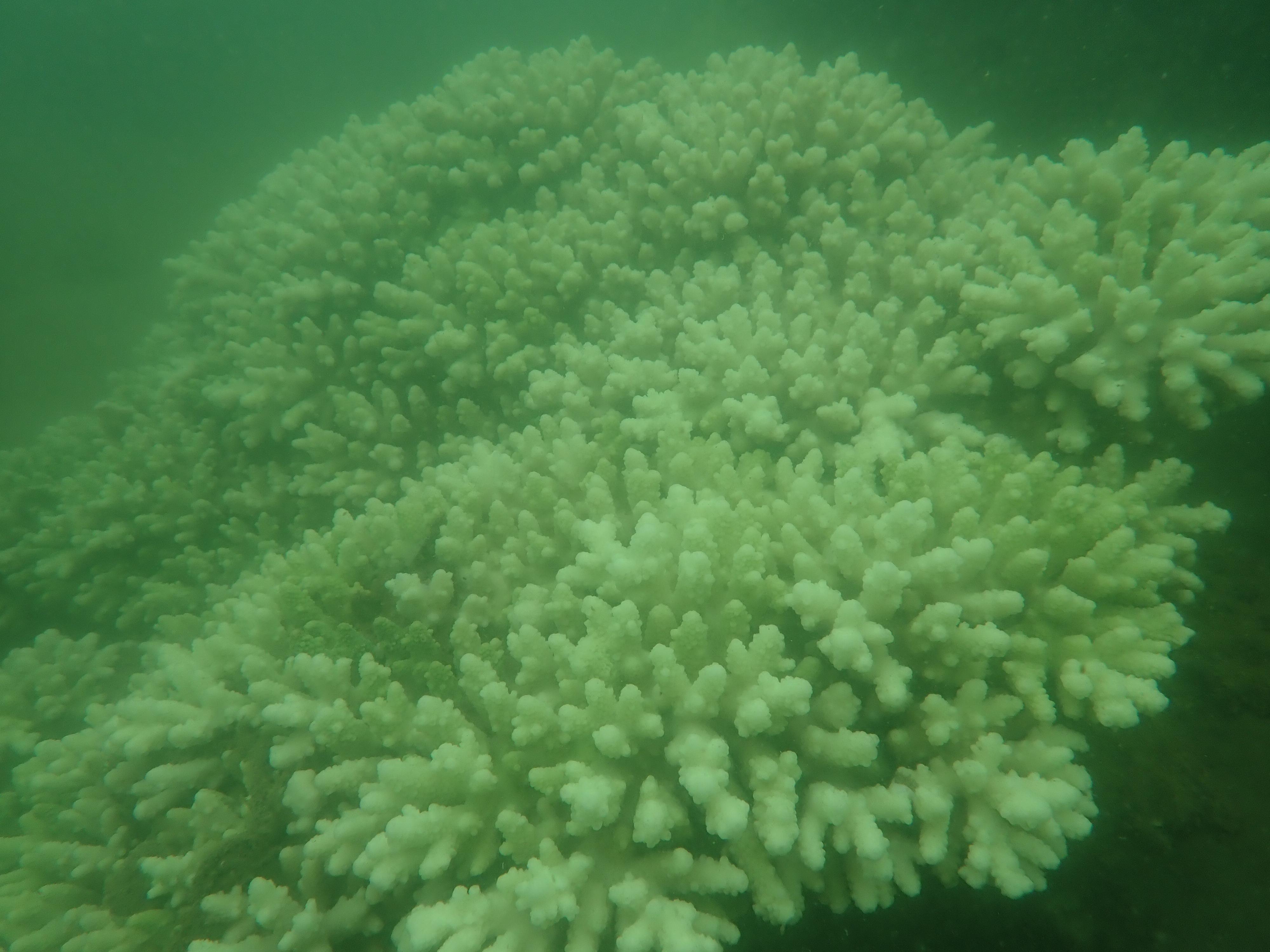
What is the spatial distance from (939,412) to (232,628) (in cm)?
313

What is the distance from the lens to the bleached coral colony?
79.5 inches

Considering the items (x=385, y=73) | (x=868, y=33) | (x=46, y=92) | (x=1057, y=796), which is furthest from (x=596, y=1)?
(x=1057, y=796)

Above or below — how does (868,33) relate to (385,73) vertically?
below

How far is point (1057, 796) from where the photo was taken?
184 cm

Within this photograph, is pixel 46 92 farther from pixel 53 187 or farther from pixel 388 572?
pixel 388 572

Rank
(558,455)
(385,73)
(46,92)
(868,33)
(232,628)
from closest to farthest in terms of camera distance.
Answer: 1. (232,628)
2. (558,455)
3. (868,33)
4. (46,92)
5. (385,73)

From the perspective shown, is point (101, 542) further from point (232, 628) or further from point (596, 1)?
point (596, 1)

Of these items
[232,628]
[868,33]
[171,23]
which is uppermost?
[171,23]

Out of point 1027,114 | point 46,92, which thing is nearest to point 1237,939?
point 1027,114

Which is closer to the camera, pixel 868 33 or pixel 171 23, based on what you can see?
pixel 868 33

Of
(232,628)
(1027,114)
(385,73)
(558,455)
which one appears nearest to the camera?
(232,628)

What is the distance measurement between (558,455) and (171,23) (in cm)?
5313

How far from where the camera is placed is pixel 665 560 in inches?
90.2

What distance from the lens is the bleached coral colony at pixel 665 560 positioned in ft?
6.63
